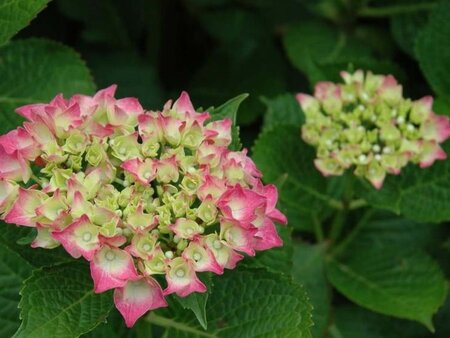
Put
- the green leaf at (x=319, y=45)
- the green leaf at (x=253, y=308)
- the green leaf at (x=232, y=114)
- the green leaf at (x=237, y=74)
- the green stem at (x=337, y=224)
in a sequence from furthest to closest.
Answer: the green leaf at (x=237, y=74) < the green leaf at (x=319, y=45) < the green stem at (x=337, y=224) < the green leaf at (x=232, y=114) < the green leaf at (x=253, y=308)

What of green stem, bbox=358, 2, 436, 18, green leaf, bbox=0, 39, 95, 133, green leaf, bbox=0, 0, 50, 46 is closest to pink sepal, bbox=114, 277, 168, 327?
green leaf, bbox=0, 0, 50, 46

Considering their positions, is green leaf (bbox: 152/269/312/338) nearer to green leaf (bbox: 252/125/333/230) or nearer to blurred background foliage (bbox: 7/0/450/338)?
green leaf (bbox: 252/125/333/230)

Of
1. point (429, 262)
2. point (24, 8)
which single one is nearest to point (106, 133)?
point (24, 8)

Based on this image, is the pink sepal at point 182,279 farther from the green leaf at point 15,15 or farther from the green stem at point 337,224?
the green stem at point 337,224

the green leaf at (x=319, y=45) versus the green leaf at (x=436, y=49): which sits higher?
the green leaf at (x=436, y=49)

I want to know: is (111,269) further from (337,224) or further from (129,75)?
(129,75)

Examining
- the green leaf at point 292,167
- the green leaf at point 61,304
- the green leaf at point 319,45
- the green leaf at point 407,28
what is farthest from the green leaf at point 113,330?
the green leaf at point 407,28

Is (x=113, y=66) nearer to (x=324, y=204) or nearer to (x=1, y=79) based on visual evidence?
(x=1, y=79)
